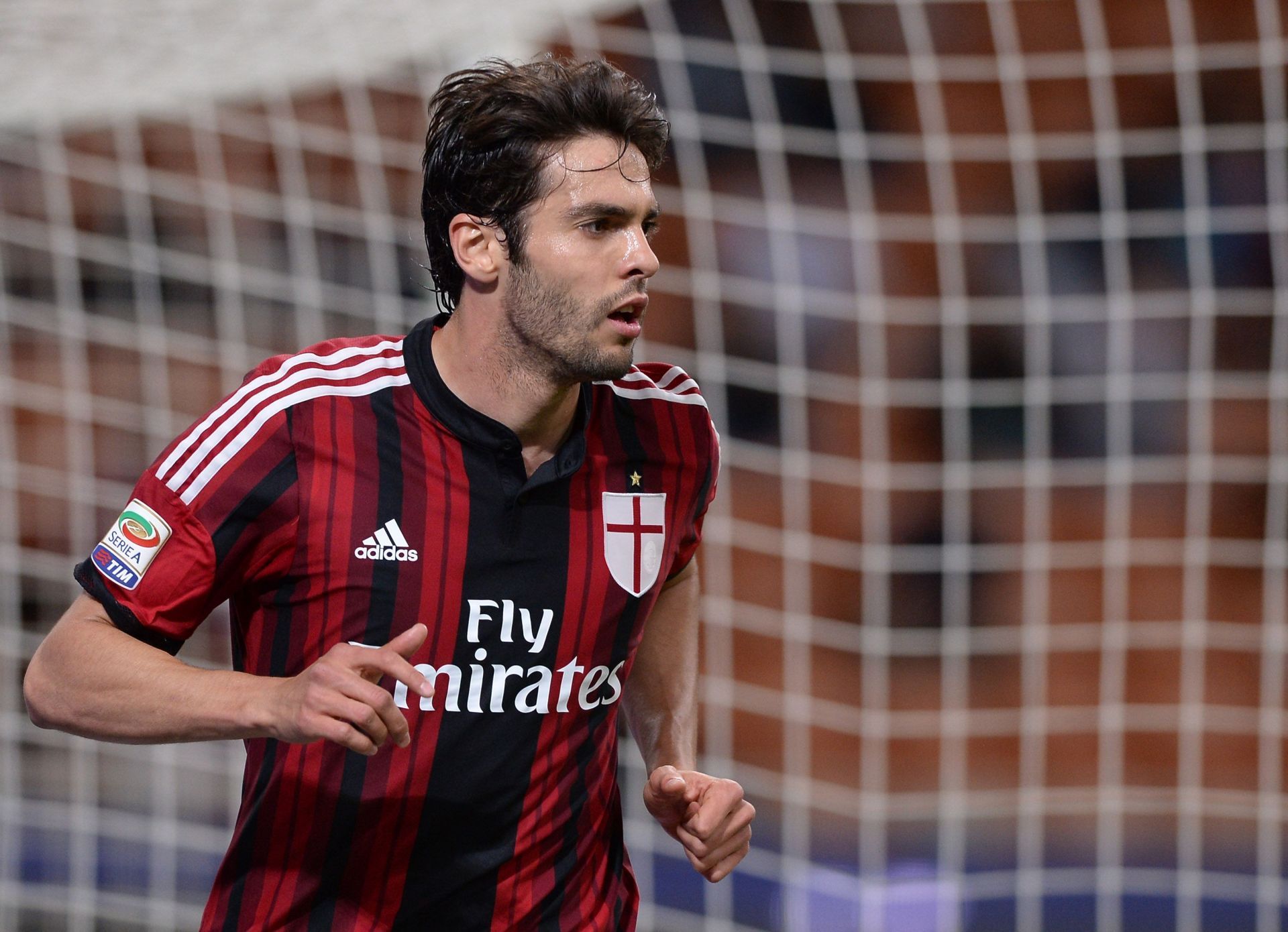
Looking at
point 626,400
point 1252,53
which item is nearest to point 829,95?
point 1252,53

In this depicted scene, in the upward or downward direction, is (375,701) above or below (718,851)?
above

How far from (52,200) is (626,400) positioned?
130 inches

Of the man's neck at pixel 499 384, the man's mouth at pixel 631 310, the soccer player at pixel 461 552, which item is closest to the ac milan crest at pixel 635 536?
the soccer player at pixel 461 552

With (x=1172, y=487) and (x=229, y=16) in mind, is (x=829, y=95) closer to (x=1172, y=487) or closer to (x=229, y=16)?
(x=1172, y=487)

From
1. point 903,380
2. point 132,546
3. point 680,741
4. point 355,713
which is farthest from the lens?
point 903,380

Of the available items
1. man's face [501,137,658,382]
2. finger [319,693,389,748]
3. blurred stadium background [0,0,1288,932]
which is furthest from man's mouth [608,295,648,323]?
blurred stadium background [0,0,1288,932]

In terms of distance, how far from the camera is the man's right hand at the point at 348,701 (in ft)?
4.06

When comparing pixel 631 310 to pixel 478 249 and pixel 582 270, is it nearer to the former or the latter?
pixel 582 270

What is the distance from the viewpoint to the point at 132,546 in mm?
1457

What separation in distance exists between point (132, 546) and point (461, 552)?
0.37 metres

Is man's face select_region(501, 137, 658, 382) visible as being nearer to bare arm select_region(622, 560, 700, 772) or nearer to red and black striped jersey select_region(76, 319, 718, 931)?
red and black striped jersey select_region(76, 319, 718, 931)

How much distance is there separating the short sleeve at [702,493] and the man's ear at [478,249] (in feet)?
1.23

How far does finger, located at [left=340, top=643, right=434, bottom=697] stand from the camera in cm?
125

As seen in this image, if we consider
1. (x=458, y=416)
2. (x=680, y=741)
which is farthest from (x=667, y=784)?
(x=458, y=416)
